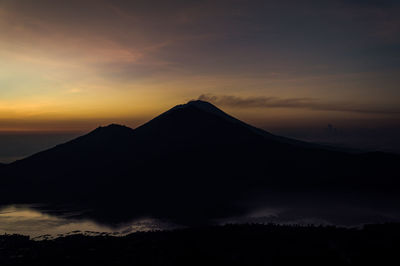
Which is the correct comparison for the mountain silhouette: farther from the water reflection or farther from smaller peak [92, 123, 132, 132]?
the water reflection

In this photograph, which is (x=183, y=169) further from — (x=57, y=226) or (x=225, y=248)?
(x=225, y=248)

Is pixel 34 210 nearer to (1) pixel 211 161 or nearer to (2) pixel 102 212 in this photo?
(2) pixel 102 212

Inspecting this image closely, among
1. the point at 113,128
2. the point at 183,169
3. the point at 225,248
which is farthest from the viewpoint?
the point at 113,128

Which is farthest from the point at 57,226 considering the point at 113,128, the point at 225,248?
the point at 113,128

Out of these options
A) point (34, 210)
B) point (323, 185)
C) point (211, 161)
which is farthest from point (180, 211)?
point (323, 185)

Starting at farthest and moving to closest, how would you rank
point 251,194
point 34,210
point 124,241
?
1. point 251,194
2. point 34,210
3. point 124,241
